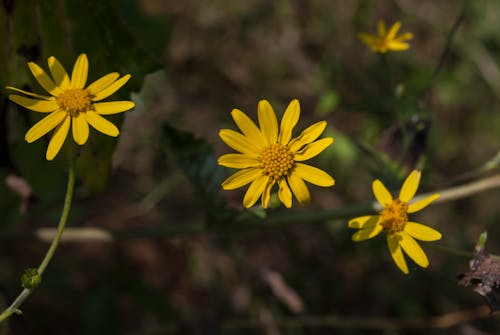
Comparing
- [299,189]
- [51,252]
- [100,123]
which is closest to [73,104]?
[100,123]

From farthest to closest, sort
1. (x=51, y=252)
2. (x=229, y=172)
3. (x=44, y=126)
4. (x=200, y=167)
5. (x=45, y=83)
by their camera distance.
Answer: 1. (x=229, y=172)
2. (x=200, y=167)
3. (x=45, y=83)
4. (x=44, y=126)
5. (x=51, y=252)

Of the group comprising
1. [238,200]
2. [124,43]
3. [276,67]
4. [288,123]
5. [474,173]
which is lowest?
[288,123]

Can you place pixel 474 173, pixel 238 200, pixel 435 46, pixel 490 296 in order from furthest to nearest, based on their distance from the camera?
pixel 435 46 → pixel 238 200 → pixel 474 173 → pixel 490 296

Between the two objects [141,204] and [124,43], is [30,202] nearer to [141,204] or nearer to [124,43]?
[124,43]

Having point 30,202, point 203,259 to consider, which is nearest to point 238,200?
point 203,259

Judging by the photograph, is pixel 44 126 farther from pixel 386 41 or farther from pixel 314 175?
pixel 386 41

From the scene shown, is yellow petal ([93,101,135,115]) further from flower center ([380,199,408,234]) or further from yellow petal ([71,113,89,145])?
flower center ([380,199,408,234])
